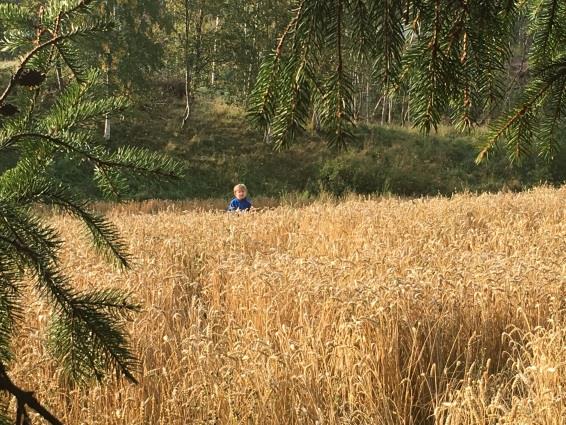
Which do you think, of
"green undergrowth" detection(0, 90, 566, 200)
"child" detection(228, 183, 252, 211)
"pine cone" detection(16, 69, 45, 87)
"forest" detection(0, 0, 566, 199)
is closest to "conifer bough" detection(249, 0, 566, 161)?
"forest" detection(0, 0, 566, 199)

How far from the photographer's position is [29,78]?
972 millimetres

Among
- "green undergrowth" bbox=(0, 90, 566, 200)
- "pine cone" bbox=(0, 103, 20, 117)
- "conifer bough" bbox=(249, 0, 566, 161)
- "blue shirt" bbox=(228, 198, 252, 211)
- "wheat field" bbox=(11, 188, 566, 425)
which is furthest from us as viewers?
"green undergrowth" bbox=(0, 90, 566, 200)

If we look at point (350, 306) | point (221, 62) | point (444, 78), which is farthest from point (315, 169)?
point (444, 78)

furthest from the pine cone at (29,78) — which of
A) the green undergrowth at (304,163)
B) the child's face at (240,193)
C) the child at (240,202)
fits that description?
the green undergrowth at (304,163)

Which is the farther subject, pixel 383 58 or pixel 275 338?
pixel 275 338

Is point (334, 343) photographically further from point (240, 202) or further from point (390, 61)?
point (240, 202)

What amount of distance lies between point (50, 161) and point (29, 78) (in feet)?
0.66

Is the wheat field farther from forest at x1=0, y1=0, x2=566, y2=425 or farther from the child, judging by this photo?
the child

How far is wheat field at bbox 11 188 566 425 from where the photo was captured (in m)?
2.32

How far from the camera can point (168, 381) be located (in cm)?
256

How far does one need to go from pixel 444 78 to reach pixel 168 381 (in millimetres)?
1972

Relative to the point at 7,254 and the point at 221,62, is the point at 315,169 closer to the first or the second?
the point at 221,62

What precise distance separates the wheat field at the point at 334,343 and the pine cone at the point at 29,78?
0.59 m

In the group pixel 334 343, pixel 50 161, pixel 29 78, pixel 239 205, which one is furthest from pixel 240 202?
pixel 29 78
